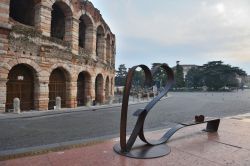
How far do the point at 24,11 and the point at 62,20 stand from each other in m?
3.24

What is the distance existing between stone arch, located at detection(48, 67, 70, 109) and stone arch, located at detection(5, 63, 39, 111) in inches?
63.2

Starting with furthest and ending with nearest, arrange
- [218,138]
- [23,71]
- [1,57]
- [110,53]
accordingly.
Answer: [110,53] → [23,71] → [1,57] → [218,138]

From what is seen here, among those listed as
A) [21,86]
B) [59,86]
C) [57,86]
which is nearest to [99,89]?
[59,86]

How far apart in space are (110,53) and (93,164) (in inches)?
1031

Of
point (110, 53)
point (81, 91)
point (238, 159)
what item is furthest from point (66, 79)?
point (238, 159)

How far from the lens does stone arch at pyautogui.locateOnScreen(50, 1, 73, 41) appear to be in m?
19.3

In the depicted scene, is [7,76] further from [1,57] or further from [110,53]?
[110,53]

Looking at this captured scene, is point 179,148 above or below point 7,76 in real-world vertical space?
below

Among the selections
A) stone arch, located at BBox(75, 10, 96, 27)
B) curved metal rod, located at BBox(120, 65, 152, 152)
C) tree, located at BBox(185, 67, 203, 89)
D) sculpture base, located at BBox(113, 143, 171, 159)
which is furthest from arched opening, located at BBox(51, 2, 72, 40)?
tree, located at BBox(185, 67, 203, 89)

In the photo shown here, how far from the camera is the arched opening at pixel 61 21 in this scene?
19.6 metres

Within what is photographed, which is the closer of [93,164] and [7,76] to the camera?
[93,164]

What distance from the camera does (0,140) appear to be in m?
7.27

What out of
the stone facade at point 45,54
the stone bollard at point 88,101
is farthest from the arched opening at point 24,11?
the stone bollard at point 88,101

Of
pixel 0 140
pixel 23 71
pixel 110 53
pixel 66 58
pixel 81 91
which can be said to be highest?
pixel 110 53
